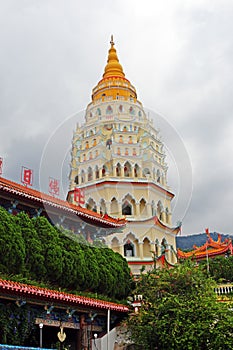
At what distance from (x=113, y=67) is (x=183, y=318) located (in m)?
28.9

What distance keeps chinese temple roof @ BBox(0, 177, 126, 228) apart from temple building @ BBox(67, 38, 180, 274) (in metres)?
8.86

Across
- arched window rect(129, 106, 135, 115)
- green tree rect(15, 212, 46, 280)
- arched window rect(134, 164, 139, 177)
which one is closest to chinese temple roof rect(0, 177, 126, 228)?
green tree rect(15, 212, 46, 280)

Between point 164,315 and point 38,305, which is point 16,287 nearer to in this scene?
point 38,305

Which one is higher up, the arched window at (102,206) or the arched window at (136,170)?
the arched window at (136,170)

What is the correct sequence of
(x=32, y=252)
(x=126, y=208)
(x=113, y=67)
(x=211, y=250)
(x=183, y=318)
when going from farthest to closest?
(x=211, y=250)
(x=113, y=67)
(x=126, y=208)
(x=32, y=252)
(x=183, y=318)

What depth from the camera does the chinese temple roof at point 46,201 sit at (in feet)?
54.6

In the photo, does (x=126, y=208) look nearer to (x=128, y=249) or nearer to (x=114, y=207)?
(x=114, y=207)

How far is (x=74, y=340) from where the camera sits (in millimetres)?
17812

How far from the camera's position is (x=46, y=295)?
14.2m

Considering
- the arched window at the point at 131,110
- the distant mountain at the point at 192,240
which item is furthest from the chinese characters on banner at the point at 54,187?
the distant mountain at the point at 192,240

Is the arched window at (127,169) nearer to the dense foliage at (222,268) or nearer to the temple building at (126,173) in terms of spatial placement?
the temple building at (126,173)

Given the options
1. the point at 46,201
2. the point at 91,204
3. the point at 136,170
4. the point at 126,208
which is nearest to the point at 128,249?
the point at 126,208

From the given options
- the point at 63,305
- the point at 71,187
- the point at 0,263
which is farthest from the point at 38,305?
the point at 71,187

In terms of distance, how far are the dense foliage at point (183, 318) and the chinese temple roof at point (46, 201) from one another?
4.30m
